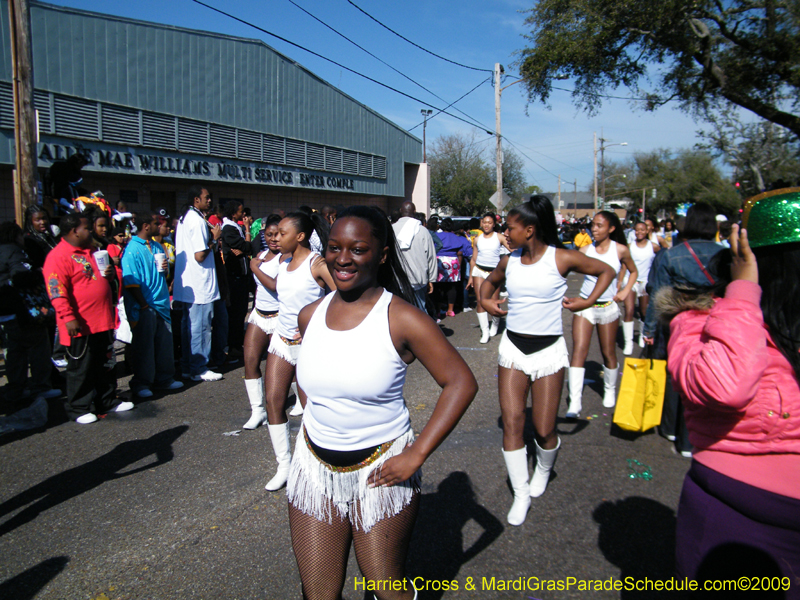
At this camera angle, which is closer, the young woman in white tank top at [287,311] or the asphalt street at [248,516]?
the asphalt street at [248,516]

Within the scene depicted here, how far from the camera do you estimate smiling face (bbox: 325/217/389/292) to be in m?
2.01

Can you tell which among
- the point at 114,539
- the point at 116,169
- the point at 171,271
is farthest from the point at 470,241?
the point at 114,539

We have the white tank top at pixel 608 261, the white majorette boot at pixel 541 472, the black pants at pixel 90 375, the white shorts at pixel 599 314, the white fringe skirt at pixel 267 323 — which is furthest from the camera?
the white tank top at pixel 608 261

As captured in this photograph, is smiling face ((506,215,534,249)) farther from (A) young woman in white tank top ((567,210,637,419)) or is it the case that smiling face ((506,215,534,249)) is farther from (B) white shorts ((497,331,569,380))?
(A) young woman in white tank top ((567,210,637,419))

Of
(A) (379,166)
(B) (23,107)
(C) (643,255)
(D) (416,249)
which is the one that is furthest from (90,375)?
(A) (379,166)

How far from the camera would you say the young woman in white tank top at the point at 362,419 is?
1.93 m

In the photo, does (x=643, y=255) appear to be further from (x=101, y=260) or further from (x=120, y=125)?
(x=120, y=125)

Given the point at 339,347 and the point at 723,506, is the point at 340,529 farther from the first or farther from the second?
the point at 723,506

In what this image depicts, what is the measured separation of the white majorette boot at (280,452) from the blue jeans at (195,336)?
3.21 metres

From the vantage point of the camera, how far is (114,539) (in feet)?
10.8

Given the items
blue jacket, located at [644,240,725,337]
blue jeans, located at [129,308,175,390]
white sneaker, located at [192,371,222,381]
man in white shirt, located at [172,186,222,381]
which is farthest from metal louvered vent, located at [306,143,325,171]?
blue jacket, located at [644,240,725,337]

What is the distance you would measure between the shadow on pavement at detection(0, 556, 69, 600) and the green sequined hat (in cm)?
361

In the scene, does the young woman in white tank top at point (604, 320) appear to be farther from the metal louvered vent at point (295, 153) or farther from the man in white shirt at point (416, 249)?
the metal louvered vent at point (295, 153)

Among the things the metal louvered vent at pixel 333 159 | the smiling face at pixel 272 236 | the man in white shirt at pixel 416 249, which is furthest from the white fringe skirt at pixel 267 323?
the metal louvered vent at pixel 333 159
